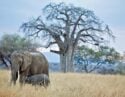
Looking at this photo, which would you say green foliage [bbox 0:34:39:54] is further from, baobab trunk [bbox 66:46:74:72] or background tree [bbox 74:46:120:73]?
background tree [bbox 74:46:120:73]

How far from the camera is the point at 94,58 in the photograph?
85.0 feet

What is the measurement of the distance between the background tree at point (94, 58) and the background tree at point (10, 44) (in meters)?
4.47

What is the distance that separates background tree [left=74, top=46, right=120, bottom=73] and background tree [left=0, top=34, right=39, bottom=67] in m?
4.47

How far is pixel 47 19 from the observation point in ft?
71.3

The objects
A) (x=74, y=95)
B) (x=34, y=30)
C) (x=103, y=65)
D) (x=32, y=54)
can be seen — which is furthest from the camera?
(x=103, y=65)

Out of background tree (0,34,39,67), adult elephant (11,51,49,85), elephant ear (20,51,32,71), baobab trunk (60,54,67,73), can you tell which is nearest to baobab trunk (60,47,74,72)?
baobab trunk (60,54,67,73)

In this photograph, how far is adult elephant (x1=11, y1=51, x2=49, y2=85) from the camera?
6.47m

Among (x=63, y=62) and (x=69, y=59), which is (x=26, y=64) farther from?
(x=69, y=59)

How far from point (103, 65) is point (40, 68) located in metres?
18.4

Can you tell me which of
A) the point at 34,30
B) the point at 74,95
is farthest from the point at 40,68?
the point at 34,30

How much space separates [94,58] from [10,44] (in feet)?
20.9

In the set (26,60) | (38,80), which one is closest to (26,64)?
(26,60)

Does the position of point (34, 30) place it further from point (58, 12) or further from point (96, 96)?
point (96, 96)

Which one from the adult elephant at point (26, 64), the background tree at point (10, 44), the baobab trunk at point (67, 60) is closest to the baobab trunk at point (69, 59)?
the baobab trunk at point (67, 60)
